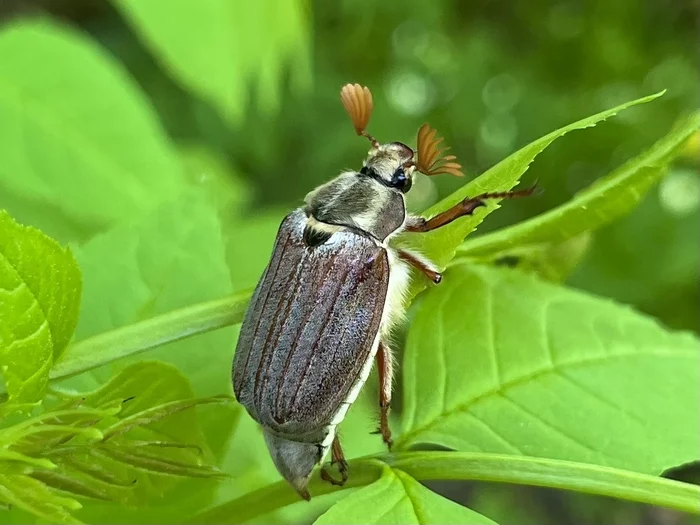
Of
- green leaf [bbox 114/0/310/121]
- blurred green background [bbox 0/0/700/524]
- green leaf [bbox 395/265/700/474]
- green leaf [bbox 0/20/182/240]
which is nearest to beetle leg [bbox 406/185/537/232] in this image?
green leaf [bbox 395/265/700/474]

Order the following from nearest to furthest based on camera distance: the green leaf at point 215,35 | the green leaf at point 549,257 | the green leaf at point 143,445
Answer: the green leaf at point 143,445, the green leaf at point 549,257, the green leaf at point 215,35

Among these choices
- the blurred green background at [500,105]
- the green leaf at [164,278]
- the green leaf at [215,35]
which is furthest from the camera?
the blurred green background at [500,105]

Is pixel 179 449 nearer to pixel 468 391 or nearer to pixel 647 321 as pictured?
pixel 468 391

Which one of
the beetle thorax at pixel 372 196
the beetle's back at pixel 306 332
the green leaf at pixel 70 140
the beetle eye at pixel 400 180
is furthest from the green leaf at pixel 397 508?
the green leaf at pixel 70 140

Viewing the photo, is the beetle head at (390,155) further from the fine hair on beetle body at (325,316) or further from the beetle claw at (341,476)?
the beetle claw at (341,476)

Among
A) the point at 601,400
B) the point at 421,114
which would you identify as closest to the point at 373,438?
the point at 601,400

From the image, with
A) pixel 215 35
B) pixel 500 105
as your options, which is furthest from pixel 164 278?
pixel 500 105

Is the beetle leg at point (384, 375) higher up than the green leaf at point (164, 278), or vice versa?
the green leaf at point (164, 278)
